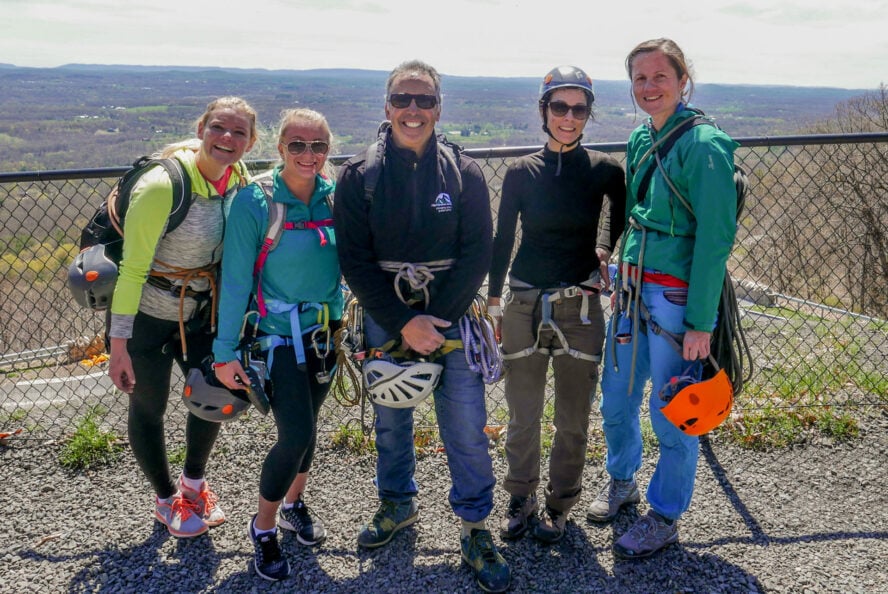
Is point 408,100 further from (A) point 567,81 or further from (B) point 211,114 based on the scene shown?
(B) point 211,114

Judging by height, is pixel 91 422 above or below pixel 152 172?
below

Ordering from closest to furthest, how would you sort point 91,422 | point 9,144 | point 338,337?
point 338,337, point 91,422, point 9,144

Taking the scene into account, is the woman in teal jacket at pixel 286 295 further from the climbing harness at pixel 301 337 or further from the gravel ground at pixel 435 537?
the gravel ground at pixel 435 537

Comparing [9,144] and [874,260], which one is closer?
[874,260]

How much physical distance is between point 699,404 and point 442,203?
1403mm

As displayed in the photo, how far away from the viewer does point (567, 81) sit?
3.01 m

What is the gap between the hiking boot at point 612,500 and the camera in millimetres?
3584

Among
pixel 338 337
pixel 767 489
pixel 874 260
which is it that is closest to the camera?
pixel 338 337

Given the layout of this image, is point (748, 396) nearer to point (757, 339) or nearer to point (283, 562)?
point (757, 339)

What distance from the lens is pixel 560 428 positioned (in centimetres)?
338

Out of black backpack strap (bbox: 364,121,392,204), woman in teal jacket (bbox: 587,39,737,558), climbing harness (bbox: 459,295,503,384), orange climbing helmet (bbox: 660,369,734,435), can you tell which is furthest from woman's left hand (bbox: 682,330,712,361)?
black backpack strap (bbox: 364,121,392,204)

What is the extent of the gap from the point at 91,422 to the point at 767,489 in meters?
4.14

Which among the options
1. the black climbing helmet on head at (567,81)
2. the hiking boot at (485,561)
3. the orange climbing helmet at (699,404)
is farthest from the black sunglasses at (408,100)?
the hiking boot at (485,561)

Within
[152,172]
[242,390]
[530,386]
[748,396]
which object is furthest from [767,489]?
[152,172]
